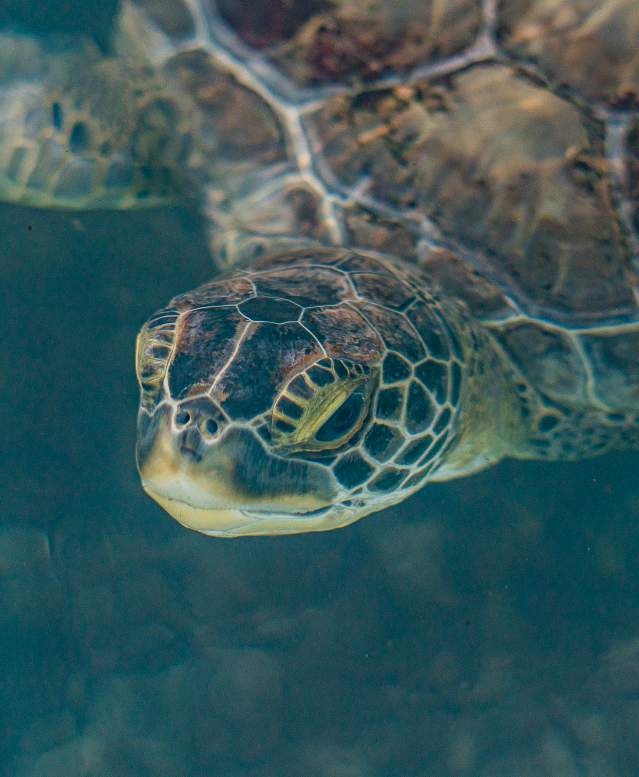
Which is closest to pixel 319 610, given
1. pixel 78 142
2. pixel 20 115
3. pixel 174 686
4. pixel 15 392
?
pixel 174 686

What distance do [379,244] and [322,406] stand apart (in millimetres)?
1064

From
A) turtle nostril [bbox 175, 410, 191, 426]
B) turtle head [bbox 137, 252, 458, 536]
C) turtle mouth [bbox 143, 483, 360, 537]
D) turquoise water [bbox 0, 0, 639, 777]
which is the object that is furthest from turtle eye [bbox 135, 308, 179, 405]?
turquoise water [bbox 0, 0, 639, 777]

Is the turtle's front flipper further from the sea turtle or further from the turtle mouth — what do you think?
the turtle mouth

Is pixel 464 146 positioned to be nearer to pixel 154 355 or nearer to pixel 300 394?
pixel 300 394

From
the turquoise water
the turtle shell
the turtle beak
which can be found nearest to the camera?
the turtle beak

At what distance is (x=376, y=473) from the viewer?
2.25 metres

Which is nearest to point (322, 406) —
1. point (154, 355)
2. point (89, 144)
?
point (154, 355)

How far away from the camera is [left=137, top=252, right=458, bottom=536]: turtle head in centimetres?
189

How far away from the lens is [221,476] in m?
1.89

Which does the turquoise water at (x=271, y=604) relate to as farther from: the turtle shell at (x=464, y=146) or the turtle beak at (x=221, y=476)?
the turtle beak at (x=221, y=476)

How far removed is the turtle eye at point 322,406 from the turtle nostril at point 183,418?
24cm

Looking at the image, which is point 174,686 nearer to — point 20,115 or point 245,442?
point 245,442

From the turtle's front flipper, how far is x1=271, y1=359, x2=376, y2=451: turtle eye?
173 centimetres

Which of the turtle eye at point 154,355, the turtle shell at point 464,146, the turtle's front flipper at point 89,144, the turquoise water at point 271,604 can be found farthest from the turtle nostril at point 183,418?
the turtle's front flipper at point 89,144
